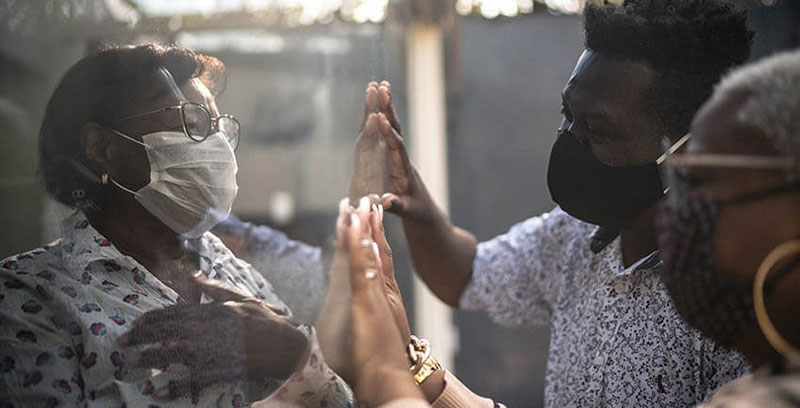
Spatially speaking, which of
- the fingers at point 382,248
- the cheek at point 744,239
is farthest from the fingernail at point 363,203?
the cheek at point 744,239

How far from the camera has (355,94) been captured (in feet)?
8.46

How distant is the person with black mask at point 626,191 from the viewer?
1710mm

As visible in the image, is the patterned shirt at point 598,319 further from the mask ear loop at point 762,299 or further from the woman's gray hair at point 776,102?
the woman's gray hair at point 776,102

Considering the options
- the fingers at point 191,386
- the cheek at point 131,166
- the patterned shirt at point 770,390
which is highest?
the cheek at point 131,166

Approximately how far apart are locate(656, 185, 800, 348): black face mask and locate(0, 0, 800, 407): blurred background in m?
1.01

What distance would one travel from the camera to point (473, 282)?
2.40 m

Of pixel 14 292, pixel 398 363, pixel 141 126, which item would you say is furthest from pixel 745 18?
pixel 14 292

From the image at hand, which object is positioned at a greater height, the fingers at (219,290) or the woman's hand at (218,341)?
the fingers at (219,290)

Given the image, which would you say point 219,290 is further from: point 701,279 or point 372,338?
point 701,279

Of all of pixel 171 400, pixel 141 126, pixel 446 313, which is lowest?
pixel 446 313

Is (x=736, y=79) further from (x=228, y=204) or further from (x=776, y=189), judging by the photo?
(x=228, y=204)

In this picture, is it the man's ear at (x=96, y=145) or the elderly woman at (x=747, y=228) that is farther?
the man's ear at (x=96, y=145)

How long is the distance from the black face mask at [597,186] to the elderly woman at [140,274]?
825 millimetres

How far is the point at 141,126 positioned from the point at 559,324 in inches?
50.1
